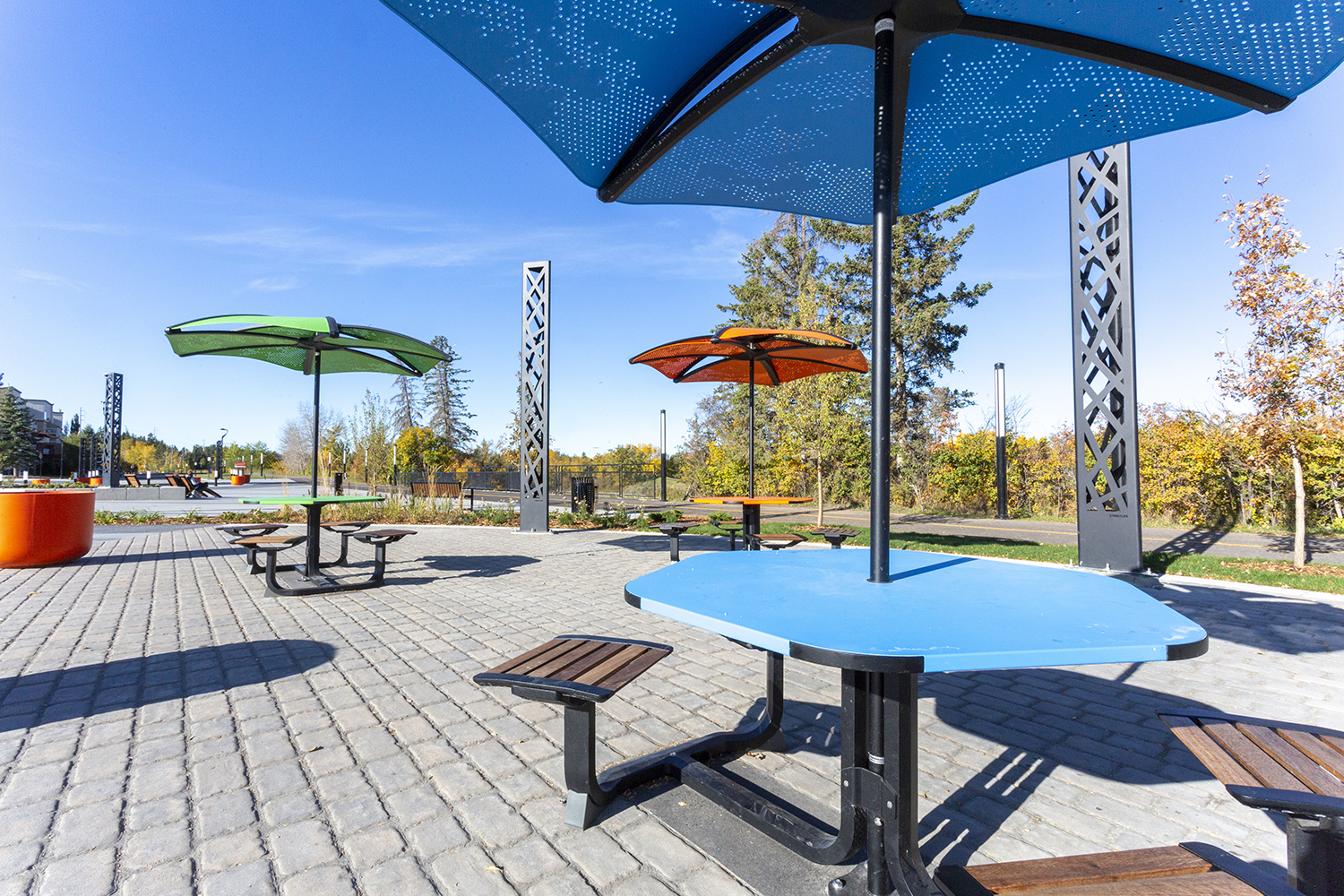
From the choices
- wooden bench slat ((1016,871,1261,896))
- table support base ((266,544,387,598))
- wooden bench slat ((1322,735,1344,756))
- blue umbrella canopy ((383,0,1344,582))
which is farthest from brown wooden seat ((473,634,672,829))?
table support base ((266,544,387,598))

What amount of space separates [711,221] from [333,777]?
2594 cm

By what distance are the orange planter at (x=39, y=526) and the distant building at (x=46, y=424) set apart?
55295 millimetres

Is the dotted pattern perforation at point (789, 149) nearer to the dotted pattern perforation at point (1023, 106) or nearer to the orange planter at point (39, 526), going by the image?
the dotted pattern perforation at point (1023, 106)

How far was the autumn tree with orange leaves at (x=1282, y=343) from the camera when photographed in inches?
264

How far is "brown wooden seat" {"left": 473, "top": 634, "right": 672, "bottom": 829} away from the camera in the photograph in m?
2.02

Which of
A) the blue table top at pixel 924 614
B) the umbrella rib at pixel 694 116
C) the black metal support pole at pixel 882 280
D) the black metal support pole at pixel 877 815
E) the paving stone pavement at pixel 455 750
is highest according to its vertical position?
the umbrella rib at pixel 694 116

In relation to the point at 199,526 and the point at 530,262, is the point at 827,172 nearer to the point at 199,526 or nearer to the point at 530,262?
the point at 530,262

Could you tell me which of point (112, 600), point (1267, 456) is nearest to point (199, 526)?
point (112, 600)

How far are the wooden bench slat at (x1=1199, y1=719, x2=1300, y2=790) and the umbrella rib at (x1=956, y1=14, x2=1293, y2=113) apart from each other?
191cm

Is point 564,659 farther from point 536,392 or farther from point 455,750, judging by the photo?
point 536,392

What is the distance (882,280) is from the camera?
163 cm

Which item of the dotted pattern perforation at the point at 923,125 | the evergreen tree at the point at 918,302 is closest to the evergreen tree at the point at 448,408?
the evergreen tree at the point at 918,302

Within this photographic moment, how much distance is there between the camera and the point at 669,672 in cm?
373

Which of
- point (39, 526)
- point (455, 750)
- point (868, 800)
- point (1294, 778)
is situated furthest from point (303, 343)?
point (1294, 778)
